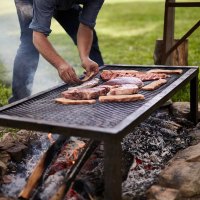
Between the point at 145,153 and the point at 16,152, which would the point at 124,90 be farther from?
the point at 16,152

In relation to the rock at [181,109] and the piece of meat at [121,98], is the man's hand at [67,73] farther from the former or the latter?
the rock at [181,109]

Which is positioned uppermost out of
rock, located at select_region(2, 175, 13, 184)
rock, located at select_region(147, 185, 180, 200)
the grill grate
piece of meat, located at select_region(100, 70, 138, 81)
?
piece of meat, located at select_region(100, 70, 138, 81)

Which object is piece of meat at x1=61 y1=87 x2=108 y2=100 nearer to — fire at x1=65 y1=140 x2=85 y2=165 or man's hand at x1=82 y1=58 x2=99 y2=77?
fire at x1=65 y1=140 x2=85 y2=165

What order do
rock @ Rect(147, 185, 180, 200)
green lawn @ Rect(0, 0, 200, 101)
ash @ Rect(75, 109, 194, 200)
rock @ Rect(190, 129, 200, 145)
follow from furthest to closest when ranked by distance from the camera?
1. green lawn @ Rect(0, 0, 200, 101)
2. rock @ Rect(190, 129, 200, 145)
3. ash @ Rect(75, 109, 194, 200)
4. rock @ Rect(147, 185, 180, 200)

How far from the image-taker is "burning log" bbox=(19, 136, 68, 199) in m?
3.42

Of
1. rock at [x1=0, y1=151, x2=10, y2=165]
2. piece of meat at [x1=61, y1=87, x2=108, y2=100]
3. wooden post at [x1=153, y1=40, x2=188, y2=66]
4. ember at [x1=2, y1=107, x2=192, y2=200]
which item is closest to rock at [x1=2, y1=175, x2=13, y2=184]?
ember at [x1=2, y1=107, x2=192, y2=200]

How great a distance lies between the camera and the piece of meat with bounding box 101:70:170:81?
448cm

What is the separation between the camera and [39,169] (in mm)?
3529

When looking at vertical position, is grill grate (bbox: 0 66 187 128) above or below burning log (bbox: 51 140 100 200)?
above

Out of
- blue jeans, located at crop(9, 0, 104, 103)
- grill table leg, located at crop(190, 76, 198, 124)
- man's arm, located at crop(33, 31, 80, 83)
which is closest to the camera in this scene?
man's arm, located at crop(33, 31, 80, 83)

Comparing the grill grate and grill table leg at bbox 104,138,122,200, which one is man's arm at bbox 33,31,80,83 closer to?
the grill grate

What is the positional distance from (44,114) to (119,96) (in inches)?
25.6

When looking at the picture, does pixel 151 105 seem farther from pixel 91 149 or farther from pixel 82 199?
pixel 82 199

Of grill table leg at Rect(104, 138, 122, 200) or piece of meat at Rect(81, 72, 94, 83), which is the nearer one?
grill table leg at Rect(104, 138, 122, 200)
